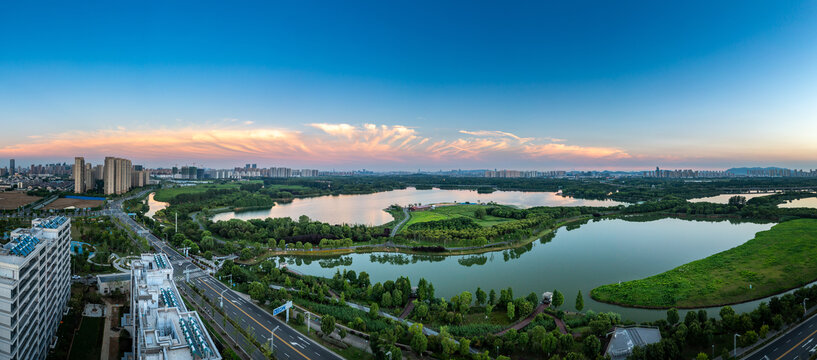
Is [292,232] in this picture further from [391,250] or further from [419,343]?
[419,343]

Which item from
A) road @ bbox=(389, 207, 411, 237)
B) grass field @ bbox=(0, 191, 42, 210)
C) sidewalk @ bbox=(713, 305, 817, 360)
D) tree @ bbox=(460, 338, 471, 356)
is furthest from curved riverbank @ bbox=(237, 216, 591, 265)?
grass field @ bbox=(0, 191, 42, 210)

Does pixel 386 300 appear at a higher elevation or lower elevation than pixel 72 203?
lower

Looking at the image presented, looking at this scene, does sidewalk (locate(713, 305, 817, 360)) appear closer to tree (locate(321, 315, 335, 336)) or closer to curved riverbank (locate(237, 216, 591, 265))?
tree (locate(321, 315, 335, 336))

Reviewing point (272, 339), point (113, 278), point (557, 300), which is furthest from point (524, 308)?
point (113, 278)

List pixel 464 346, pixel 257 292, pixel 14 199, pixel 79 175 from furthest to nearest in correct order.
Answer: pixel 79 175 → pixel 14 199 → pixel 257 292 → pixel 464 346

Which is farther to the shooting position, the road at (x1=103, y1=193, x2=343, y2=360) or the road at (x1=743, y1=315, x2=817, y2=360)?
the road at (x1=103, y1=193, x2=343, y2=360)

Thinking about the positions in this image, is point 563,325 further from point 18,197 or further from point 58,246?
point 18,197

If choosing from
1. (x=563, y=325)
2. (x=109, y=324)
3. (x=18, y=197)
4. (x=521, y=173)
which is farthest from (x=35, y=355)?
(x=521, y=173)
